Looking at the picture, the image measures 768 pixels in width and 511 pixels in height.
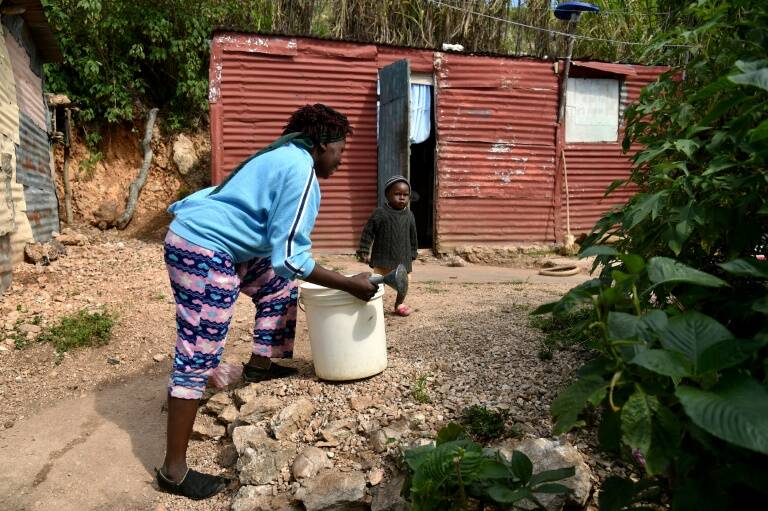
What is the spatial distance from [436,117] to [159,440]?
6436 mm

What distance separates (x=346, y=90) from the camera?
8.28 meters

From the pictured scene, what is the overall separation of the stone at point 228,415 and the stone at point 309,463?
0.61 m

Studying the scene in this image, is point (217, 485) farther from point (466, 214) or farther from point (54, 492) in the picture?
point (466, 214)

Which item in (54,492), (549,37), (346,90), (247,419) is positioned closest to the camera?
(54,492)

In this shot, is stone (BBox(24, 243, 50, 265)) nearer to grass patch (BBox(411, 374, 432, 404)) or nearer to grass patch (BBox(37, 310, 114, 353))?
grass patch (BBox(37, 310, 114, 353))

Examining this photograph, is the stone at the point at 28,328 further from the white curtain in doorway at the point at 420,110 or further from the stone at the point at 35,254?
the white curtain in doorway at the point at 420,110

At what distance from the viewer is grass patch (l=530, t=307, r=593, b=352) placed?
3.19 meters

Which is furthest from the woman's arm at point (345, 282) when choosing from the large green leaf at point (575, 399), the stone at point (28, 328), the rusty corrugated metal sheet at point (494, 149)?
the rusty corrugated metal sheet at point (494, 149)

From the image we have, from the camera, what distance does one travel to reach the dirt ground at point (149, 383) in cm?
263

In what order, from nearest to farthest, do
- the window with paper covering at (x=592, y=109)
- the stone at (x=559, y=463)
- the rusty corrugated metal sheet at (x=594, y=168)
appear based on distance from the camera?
the stone at (x=559, y=463) → the window with paper covering at (x=592, y=109) → the rusty corrugated metal sheet at (x=594, y=168)

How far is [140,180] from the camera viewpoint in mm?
10188

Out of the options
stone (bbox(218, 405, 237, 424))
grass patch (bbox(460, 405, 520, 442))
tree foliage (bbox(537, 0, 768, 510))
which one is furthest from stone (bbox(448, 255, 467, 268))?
tree foliage (bbox(537, 0, 768, 510))


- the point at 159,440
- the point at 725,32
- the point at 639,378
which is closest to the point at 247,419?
the point at 159,440

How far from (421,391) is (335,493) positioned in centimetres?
69
